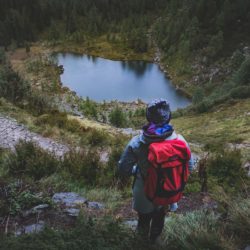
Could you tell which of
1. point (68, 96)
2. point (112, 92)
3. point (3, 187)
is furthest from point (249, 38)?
point (3, 187)

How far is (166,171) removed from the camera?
3668 millimetres

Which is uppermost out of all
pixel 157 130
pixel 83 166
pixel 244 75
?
pixel 157 130

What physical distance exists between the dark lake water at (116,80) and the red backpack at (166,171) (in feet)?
123

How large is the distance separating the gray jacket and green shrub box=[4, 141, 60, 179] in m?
3.79

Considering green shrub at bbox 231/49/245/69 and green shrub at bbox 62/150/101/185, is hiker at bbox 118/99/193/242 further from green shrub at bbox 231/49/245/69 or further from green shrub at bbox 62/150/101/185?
green shrub at bbox 231/49/245/69

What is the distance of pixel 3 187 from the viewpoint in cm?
586

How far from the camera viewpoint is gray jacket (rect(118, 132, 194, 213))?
389 cm

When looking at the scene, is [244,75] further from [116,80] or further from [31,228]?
[31,228]

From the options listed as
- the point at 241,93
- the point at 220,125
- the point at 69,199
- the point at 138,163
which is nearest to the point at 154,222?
the point at 138,163

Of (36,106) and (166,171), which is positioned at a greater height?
(166,171)

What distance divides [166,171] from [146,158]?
1.06 feet

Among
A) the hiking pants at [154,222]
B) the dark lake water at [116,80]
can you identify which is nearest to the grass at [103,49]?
the dark lake water at [116,80]

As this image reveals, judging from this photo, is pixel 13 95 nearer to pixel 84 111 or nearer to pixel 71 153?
pixel 84 111

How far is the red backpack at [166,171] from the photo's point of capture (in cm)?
362
